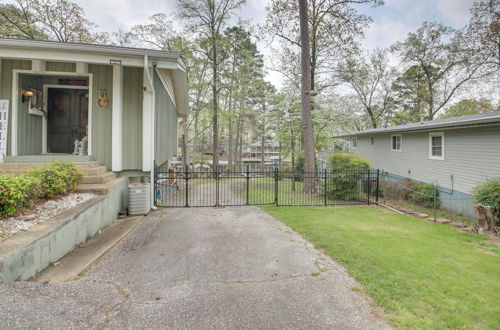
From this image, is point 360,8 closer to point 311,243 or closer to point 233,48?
point 233,48

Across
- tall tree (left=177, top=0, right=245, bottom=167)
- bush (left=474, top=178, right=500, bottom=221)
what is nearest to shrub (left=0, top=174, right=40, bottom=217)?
bush (left=474, top=178, right=500, bottom=221)

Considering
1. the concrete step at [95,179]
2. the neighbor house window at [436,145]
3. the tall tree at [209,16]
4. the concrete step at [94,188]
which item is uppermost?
the tall tree at [209,16]

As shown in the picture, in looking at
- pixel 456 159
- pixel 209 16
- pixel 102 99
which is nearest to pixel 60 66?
pixel 102 99

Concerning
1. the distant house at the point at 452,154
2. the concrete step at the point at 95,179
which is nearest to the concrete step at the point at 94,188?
the concrete step at the point at 95,179

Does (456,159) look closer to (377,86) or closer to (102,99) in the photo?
(102,99)

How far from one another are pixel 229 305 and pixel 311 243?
8.01ft

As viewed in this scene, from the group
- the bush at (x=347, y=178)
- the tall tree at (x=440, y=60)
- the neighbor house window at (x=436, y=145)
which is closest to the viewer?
the bush at (x=347, y=178)

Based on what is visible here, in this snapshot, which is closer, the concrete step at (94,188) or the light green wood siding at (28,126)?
the concrete step at (94,188)

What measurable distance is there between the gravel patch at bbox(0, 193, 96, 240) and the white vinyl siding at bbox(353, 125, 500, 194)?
11.9 meters

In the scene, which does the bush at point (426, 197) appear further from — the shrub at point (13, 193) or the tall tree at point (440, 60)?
the shrub at point (13, 193)

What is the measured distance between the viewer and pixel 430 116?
69.0 feet

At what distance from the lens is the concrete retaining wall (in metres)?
2.47

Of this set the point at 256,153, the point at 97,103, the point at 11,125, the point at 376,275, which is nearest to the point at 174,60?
the point at 97,103

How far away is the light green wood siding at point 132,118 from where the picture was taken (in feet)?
21.3
